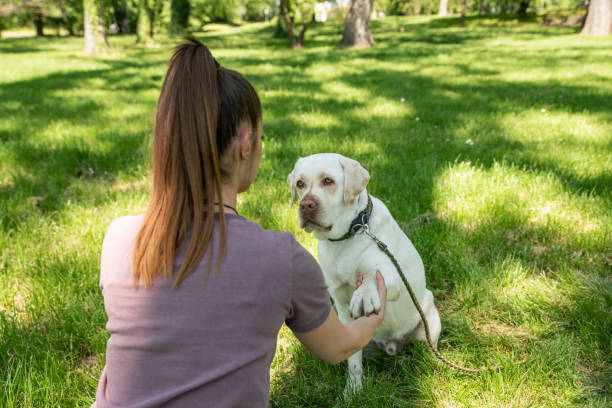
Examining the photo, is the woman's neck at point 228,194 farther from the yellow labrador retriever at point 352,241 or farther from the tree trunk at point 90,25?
the tree trunk at point 90,25

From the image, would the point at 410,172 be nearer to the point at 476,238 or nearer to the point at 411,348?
the point at 476,238

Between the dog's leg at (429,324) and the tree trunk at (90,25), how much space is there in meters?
19.1

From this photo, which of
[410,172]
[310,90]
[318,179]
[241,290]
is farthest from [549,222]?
[310,90]

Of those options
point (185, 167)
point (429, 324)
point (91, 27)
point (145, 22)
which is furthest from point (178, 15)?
point (185, 167)

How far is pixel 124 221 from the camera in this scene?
1.53 metres

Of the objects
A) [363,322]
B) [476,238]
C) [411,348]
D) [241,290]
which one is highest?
[241,290]

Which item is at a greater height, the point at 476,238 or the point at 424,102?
the point at 424,102

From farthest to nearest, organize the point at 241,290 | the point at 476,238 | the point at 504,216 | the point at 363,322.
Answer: the point at 504,216 → the point at 476,238 → the point at 363,322 → the point at 241,290

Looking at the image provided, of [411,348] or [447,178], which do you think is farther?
[447,178]

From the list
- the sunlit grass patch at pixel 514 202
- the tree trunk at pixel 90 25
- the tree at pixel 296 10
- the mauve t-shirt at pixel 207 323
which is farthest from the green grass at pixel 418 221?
the tree at pixel 296 10

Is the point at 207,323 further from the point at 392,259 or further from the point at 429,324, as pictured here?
the point at 429,324

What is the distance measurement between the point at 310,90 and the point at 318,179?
23.3ft

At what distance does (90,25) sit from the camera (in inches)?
689

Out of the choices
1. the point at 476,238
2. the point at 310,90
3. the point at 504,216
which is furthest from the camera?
the point at 310,90
